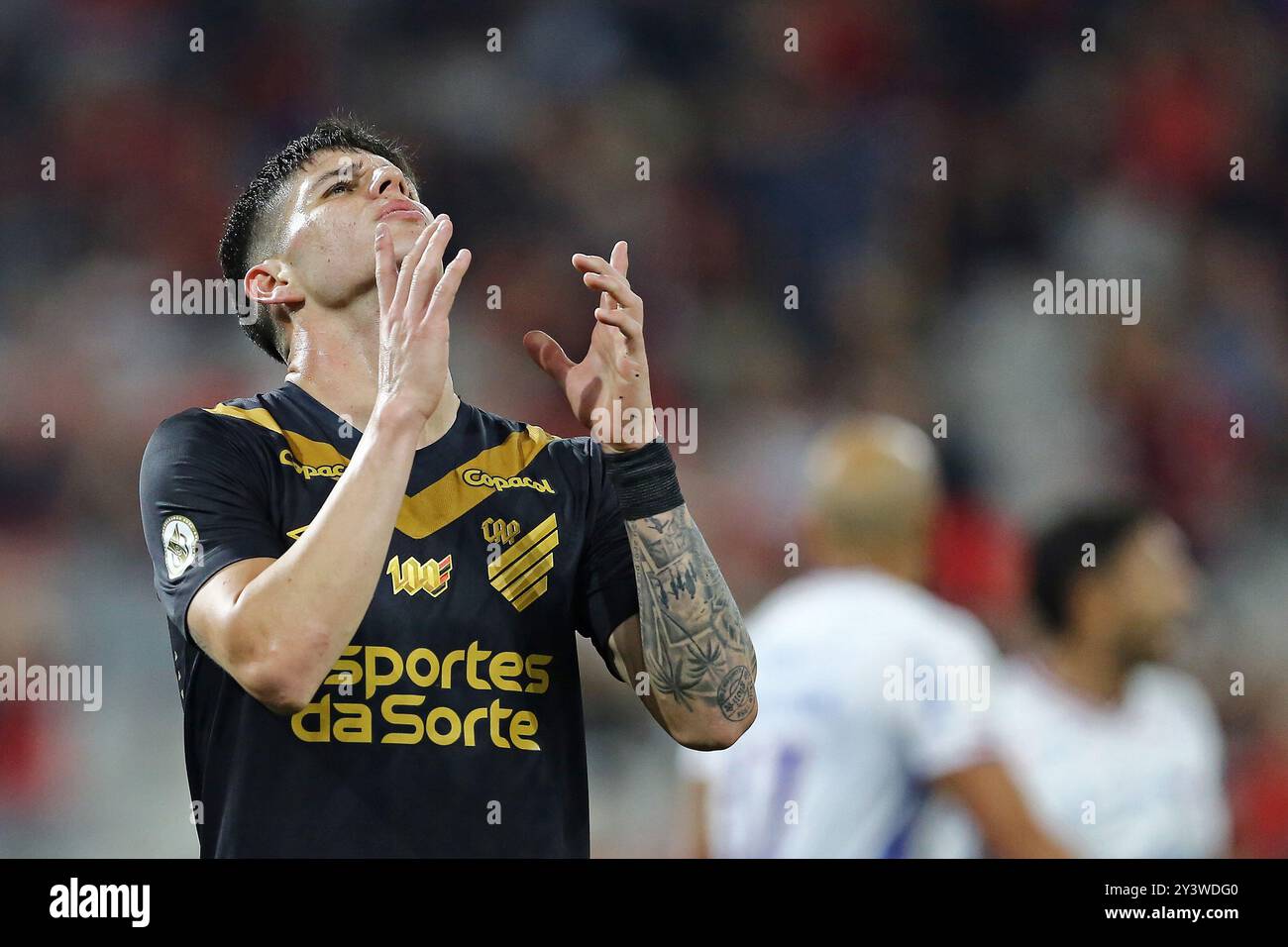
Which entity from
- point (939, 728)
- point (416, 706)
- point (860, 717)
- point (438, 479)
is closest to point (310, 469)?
point (438, 479)

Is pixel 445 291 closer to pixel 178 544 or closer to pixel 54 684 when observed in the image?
pixel 178 544

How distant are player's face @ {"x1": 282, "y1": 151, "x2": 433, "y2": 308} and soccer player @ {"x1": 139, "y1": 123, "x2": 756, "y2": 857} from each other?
0.03 feet

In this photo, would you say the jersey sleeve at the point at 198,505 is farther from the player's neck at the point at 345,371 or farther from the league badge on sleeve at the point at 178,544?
the player's neck at the point at 345,371

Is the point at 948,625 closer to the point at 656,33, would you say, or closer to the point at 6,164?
the point at 656,33

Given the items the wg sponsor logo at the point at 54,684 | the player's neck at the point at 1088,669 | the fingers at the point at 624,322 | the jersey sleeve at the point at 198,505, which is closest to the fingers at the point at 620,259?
the fingers at the point at 624,322

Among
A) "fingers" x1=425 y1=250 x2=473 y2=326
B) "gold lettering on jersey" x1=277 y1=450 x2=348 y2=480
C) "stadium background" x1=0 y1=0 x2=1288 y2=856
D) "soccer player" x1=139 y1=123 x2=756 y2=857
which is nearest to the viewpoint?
"soccer player" x1=139 y1=123 x2=756 y2=857

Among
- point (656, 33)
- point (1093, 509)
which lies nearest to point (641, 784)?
point (1093, 509)

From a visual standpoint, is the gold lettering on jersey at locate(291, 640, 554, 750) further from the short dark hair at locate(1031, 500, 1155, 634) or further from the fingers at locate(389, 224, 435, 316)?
the short dark hair at locate(1031, 500, 1155, 634)

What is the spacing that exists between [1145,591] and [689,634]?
8.58 feet

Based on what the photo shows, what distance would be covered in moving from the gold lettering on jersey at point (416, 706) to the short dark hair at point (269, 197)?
2.53ft

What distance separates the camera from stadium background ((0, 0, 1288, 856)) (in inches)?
197

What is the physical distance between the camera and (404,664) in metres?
2.13

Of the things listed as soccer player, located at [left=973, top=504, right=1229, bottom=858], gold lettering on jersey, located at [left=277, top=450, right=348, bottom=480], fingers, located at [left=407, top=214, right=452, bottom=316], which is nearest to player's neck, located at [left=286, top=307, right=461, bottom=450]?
gold lettering on jersey, located at [left=277, top=450, right=348, bottom=480]

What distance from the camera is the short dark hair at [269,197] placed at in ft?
8.73
